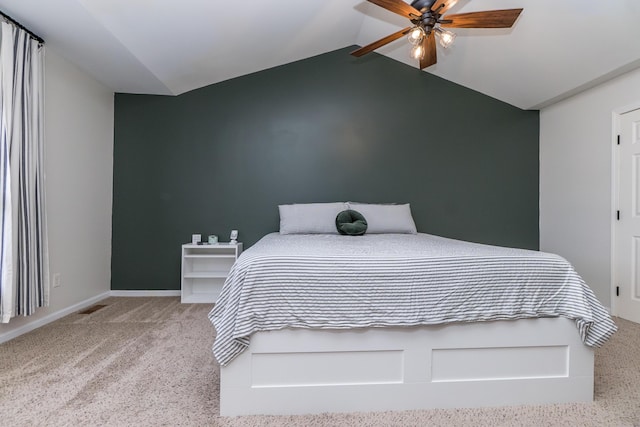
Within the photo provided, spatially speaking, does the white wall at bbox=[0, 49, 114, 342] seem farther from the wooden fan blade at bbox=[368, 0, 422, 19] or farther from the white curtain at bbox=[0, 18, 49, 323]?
the wooden fan blade at bbox=[368, 0, 422, 19]

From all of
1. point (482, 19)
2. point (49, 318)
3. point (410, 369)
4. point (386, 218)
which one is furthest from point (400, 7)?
point (49, 318)

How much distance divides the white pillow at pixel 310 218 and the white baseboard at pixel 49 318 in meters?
1.94

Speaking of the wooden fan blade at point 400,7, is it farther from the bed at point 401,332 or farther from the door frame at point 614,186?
the door frame at point 614,186

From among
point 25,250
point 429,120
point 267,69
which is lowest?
point 25,250

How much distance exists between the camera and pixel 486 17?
210cm

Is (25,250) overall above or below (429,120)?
below

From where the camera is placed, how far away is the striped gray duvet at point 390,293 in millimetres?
1432

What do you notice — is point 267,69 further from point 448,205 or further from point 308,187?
point 448,205

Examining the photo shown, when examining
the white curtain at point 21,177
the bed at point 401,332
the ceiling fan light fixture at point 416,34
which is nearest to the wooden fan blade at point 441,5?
the ceiling fan light fixture at point 416,34

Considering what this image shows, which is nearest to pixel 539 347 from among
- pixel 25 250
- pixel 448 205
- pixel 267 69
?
pixel 448 205

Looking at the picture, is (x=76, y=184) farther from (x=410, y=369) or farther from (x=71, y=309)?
(x=410, y=369)

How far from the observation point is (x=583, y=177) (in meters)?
3.40

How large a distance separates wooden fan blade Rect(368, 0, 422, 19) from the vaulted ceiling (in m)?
0.82

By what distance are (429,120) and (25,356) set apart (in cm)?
401
